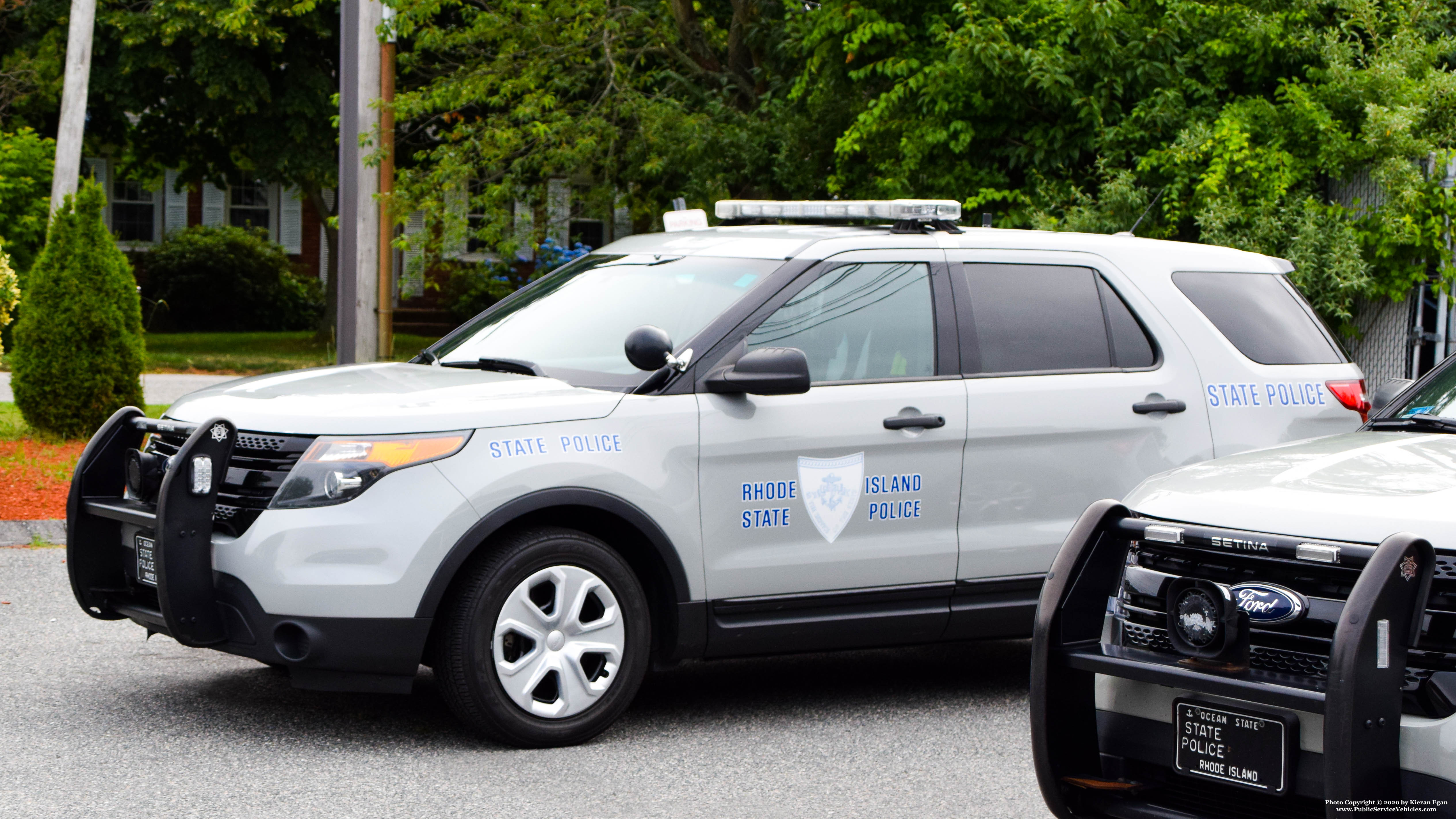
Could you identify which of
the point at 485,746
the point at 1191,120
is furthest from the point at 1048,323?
the point at 1191,120

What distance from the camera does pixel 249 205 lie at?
34625mm

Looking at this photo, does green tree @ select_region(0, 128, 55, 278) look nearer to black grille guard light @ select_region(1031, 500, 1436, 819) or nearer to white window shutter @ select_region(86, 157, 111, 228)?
white window shutter @ select_region(86, 157, 111, 228)

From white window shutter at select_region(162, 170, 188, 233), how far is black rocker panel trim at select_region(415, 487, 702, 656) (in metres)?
30.8

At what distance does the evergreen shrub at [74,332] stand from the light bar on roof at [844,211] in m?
7.60

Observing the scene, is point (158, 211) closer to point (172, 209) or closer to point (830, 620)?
point (172, 209)

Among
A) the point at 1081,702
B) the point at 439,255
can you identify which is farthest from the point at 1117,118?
the point at 1081,702

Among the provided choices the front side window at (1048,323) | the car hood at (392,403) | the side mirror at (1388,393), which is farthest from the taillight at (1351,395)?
the car hood at (392,403)

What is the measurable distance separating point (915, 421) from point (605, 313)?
129cm

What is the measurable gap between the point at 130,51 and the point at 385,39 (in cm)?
1082

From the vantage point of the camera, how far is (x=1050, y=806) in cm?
Result: 388

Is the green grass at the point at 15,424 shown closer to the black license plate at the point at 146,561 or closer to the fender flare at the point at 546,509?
the black license plate at the point at 146,561

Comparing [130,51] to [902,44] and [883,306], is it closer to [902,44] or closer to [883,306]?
[902,44]

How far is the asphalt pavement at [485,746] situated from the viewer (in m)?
4.88

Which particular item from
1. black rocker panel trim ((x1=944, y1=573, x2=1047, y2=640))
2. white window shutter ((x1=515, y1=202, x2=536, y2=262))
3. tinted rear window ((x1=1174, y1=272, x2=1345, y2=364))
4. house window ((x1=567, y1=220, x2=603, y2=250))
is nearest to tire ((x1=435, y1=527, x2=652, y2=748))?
black rocker panel trim ((x1=944, y1=573, x2=1047, y2=640))
